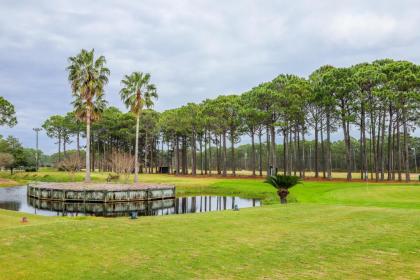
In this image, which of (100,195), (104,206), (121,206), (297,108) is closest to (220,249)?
(121,206)

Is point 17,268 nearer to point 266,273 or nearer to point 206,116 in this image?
point 266,273

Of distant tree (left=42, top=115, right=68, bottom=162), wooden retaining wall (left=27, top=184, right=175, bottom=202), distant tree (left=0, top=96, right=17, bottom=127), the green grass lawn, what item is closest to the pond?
wooden retaining wall (left=27, top=184, right=175, bottom=202)

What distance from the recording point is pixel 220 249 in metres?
11.7

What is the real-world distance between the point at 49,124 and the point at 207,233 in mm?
121958

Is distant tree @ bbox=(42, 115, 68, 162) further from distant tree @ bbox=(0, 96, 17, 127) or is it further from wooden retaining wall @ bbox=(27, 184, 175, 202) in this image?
wooden retaining wall @ bbox=(27, 184, 175, 202)

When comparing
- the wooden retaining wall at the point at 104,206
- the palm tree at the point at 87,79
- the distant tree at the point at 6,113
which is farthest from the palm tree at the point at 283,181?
the distant tree at the point at 6,113

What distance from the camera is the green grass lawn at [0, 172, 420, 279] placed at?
30.7ft

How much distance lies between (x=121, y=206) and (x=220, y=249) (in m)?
28.3

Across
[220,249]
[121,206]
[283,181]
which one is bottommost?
[121,206]

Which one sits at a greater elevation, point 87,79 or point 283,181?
point 87,79

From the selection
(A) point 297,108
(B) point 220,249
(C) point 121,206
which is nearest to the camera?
(B) point 220,249

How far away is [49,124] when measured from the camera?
123625mm

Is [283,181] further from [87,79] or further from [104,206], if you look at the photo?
[87,79]

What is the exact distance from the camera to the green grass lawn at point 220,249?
9352mm
